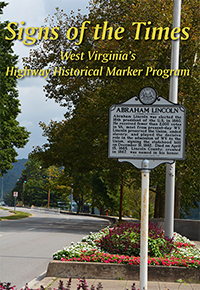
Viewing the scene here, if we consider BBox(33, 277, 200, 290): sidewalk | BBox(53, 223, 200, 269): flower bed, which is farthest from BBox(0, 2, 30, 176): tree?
BBox(33, 277, 200, 290): sidewalk

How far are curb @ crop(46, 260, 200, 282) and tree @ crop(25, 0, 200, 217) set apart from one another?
1200 centimetres

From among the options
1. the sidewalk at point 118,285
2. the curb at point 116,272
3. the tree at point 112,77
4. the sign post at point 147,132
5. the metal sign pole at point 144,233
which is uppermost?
the tree at point 112,77

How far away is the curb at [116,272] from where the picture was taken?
8414 millimetres

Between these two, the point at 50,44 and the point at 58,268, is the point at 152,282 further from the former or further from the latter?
the point at 50,44

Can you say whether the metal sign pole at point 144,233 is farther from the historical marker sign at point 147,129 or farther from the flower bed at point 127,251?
the flower bed at point 127,251

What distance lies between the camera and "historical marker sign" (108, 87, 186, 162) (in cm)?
654

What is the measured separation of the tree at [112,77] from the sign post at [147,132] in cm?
1183

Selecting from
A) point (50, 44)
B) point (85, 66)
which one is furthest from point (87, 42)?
point (50, 44)

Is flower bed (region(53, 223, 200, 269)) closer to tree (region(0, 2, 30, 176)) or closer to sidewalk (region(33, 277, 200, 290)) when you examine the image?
sidewalk (region(33, 277, 200, 290))

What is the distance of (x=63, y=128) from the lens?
29.1 meters

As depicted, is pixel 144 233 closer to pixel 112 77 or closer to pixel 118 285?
pixel 118 285

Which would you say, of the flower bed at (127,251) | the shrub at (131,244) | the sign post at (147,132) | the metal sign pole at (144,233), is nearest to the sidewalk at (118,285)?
the flower bed at (127,251)

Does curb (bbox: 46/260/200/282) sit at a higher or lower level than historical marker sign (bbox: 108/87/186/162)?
lower

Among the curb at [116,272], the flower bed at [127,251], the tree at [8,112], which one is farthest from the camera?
the tree at [8,112]
